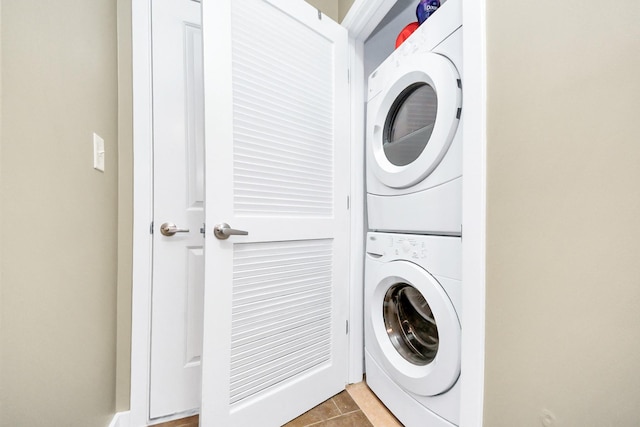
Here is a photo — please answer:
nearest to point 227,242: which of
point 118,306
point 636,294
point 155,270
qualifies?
point 155,270

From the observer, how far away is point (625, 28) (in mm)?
419

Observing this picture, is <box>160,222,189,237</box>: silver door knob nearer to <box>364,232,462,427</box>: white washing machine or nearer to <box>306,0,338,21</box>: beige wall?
<box>364,232,462,427</box>: white washing machine

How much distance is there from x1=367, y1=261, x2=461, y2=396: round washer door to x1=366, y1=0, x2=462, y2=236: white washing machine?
213 millimetres

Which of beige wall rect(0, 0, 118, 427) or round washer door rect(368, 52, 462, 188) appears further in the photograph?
round washer door rect(368, 52, 462, 188)

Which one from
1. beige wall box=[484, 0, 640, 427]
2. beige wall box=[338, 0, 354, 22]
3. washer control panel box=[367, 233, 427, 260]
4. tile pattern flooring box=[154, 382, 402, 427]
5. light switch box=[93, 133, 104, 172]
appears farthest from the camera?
beige wall box=[338, 0, 354, 22]

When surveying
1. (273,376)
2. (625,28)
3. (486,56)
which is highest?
(486,56)

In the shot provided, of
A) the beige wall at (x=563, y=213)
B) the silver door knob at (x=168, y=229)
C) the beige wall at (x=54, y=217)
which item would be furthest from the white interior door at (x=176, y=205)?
the beige wall at (x=563, y=213)

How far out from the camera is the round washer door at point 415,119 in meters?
0.85

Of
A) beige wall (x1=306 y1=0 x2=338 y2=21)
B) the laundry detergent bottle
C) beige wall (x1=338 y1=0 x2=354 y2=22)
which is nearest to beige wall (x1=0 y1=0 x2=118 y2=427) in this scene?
beige wall (x1=306 y1=0 x2=338 y2=21)

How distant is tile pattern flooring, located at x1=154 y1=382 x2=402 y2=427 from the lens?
106 centimetres

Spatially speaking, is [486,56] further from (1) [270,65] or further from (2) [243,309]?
(2) [243,309]

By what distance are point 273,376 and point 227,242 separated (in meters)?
0.61

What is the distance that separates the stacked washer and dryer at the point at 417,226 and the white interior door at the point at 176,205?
2.78 feet

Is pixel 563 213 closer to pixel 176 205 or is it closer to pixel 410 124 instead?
pixel 410 124
